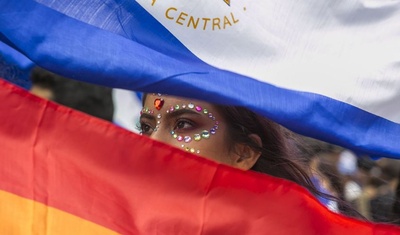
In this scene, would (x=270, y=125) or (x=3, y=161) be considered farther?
(x=270, y=125)

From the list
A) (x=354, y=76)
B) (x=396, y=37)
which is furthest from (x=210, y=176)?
(x=396, y=37)

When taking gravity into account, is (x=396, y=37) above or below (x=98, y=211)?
above

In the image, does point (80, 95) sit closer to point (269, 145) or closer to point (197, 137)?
point (269, 145)

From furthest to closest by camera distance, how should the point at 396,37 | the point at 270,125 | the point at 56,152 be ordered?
the point at 270,125, the point at 396,37, the point at 56,152

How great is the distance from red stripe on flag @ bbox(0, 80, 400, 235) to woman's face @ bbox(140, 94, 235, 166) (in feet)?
2.16

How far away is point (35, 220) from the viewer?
2920 millimetres

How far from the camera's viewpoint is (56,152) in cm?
290

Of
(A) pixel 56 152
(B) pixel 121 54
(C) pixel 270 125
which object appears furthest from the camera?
(C) pixel 270 125

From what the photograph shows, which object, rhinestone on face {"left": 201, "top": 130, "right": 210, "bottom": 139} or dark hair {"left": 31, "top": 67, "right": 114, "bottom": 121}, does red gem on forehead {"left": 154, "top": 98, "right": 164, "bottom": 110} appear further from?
A: dark hair {"left": 31, "top": 67, "right": 114, "bottom": 121}

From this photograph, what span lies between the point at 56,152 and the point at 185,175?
1.21 ft

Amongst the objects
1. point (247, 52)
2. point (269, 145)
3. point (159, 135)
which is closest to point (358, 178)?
point (269, 145)

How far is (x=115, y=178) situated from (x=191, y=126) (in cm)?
78

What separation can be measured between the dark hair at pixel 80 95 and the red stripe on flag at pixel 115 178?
3.47 meters

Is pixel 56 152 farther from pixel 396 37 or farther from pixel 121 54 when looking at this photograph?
pixel 396 37
